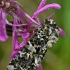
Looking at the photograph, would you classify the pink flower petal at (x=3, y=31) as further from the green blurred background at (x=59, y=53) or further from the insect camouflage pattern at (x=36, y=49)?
the green blurred background at (x=59, y=53)

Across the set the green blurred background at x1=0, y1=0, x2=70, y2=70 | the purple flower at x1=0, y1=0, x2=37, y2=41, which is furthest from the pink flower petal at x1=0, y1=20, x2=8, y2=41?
the green blurred background at x1=0, y1=0, x2=70, y2=70

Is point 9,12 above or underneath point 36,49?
above

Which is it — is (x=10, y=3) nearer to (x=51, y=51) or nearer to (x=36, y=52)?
(x=36, y=52)

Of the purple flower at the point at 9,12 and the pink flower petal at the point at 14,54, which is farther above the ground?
the purple flower at the point at 9,12

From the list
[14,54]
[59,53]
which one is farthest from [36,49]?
[59,53]

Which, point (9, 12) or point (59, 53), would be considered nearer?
point (9, 12)

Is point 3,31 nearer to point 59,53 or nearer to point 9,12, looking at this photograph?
point 9,12

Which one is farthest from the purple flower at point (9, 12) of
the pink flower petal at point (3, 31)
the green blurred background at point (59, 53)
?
the green blurred background at point (59, 53)

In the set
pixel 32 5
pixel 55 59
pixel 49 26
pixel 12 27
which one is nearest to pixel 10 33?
pixel 12 27
